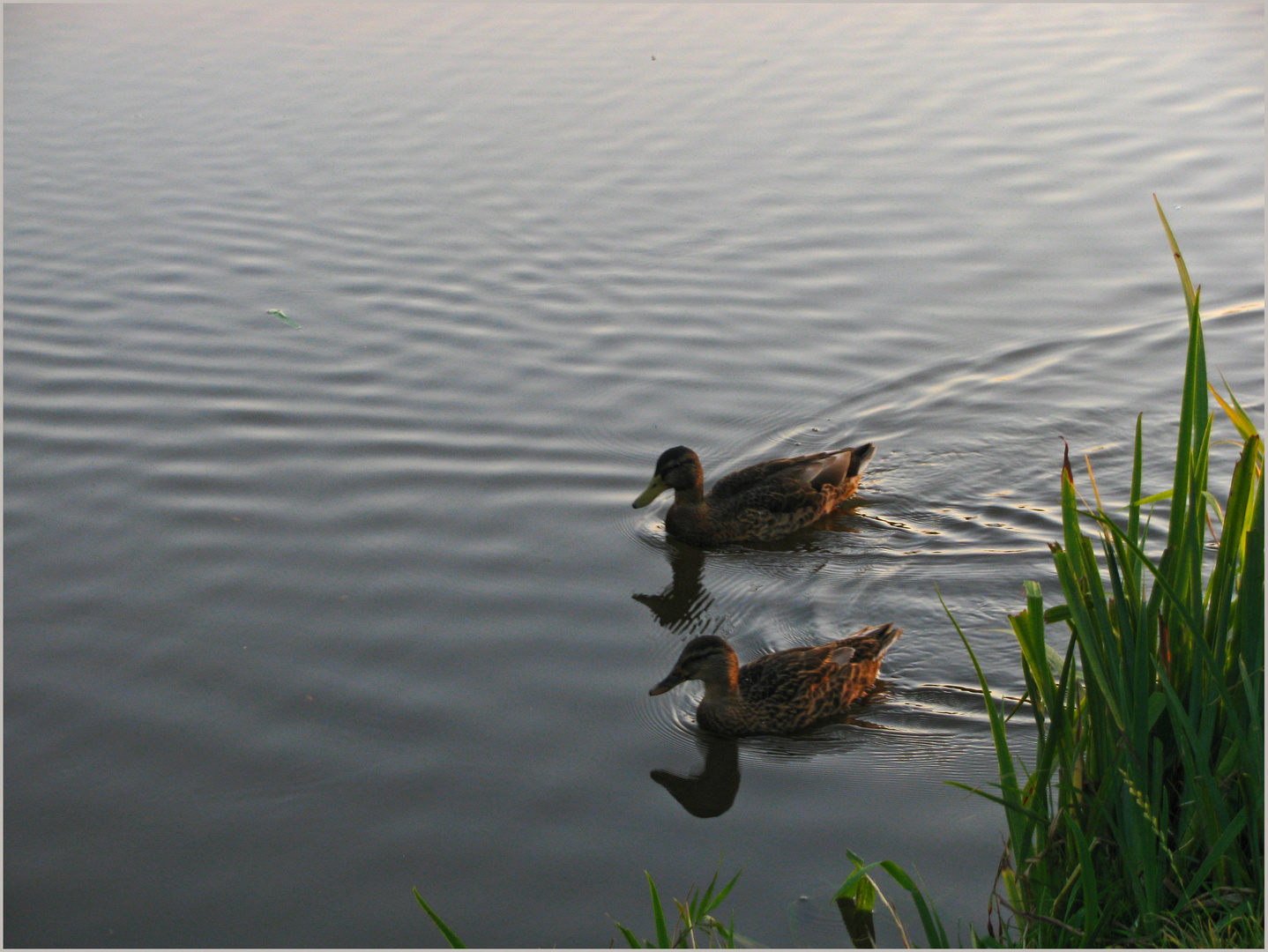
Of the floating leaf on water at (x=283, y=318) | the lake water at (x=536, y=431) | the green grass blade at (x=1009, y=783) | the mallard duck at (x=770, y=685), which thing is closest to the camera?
the green grass blade at (x=1009, y=783)

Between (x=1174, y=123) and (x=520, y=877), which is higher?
(x=1174, y=123)

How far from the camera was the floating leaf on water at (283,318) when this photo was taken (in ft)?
27.0

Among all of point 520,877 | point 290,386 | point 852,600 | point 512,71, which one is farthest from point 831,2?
point 520,877

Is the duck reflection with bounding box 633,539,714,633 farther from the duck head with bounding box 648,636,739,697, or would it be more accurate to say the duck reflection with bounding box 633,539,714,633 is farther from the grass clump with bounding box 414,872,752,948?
the grass clump with bounding box 414,872,752,948

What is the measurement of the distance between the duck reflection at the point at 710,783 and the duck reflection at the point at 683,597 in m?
0.90

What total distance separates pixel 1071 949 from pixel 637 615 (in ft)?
9.72

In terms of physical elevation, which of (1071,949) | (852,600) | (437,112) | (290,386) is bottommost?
(1071,949)

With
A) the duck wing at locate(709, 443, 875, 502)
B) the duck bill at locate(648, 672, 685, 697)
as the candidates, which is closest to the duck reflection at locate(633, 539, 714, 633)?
the duck wing at locate(709, 443, 875, 502)

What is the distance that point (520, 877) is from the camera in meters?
3.95

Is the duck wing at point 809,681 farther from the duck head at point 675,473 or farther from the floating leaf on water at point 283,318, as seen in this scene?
the floating leaf on water at point 283,318

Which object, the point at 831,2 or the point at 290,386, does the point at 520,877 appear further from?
the point at 831,2

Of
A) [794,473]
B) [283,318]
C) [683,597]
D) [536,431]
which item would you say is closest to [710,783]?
[683,597]

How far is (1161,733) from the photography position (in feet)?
9.48

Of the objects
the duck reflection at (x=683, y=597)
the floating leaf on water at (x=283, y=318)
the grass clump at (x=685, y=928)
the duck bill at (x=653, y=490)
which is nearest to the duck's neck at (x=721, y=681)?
the duck reflection at (x=683, y=597)
